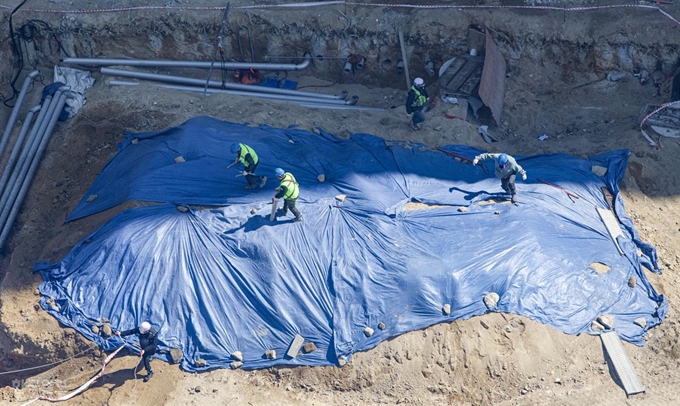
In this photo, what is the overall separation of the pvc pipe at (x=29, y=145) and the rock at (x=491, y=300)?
38.4 feet

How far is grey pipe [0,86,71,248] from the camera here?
50.2ft

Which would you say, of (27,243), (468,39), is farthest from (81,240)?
(468,39)

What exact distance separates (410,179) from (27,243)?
353 inches

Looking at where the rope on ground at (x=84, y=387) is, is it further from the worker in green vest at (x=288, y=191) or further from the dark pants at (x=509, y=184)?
the dark pants at (x=509, y=184)

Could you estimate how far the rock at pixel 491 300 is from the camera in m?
12.4

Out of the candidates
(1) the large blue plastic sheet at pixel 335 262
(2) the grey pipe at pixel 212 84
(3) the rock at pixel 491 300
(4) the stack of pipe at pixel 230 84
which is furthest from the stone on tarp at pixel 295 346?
(2) the grey pipe at pixel 212 84

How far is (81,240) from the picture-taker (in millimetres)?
13797

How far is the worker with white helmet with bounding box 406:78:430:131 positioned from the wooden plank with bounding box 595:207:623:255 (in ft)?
16.1

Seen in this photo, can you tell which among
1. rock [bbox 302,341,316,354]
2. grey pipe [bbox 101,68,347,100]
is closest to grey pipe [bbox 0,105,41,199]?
grey pipe [bbox 101,68,347,100]

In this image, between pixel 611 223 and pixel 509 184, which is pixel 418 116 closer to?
pixel 509 184

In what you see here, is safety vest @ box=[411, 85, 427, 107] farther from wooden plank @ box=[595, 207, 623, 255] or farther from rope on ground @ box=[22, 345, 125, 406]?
rope on ground @ box=[22, 345, 125, 406]

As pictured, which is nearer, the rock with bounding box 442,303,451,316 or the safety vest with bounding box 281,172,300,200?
the rock with bounding box 442,303,451,316

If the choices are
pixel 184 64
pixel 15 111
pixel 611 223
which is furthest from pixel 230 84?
pixel 611 223

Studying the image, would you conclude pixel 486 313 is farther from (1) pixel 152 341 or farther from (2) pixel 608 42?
(2) pixel 608 42
